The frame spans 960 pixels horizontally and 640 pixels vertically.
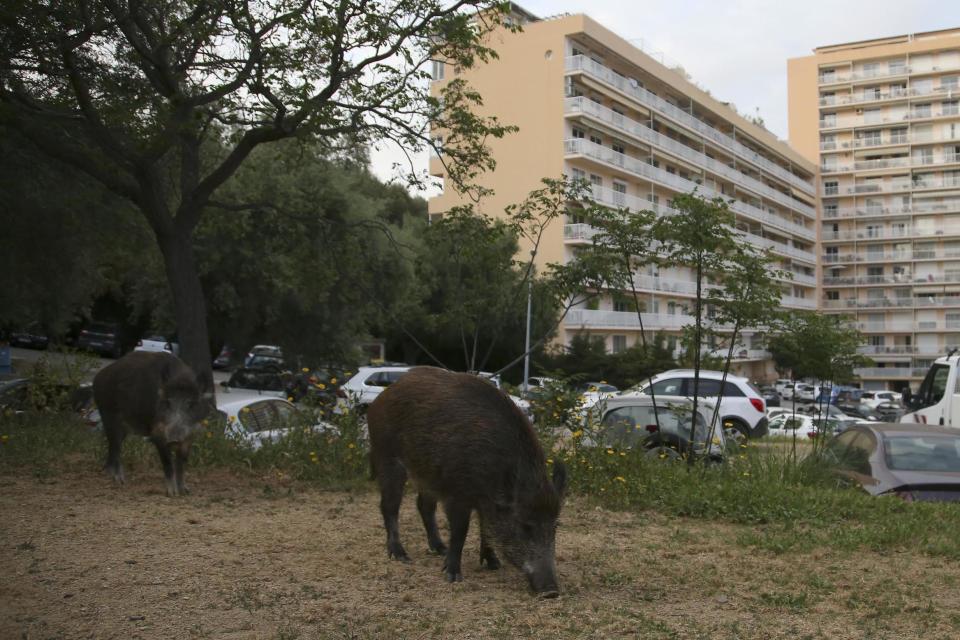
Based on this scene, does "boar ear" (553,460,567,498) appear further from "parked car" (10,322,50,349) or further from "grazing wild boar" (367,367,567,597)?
"parked car" (10,322,50,349)

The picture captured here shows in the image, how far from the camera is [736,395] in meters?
21.4

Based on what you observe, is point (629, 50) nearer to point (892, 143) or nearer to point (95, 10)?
point (892, 143)

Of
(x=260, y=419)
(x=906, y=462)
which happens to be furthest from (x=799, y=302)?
(x=260, y=419)

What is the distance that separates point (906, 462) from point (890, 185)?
84409 mm

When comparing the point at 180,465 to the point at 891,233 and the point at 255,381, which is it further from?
the point at 891,233

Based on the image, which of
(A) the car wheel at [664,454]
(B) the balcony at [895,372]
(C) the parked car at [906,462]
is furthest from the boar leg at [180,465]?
(B) the balcony at [895,372]

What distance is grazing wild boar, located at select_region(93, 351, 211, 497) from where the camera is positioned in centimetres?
852

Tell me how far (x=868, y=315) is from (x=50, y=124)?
3313 inches

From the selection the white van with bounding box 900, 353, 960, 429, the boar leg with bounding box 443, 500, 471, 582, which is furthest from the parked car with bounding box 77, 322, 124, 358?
the boar leg with bounding box 443, 500, 471, 582

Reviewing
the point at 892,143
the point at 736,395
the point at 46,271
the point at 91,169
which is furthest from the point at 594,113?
the point at 892,143

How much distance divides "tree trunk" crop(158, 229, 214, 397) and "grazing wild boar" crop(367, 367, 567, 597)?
278 inches

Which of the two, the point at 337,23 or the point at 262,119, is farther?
the point at 262,119

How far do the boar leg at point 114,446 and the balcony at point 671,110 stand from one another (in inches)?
1749

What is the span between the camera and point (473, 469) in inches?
232
